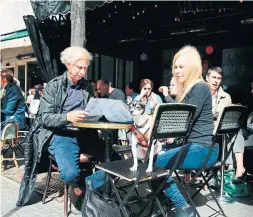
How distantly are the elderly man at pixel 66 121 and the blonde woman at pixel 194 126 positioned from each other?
97 cm

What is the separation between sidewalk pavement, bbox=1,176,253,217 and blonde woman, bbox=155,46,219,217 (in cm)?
79

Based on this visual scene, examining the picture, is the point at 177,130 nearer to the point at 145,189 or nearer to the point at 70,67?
the point at 70,67

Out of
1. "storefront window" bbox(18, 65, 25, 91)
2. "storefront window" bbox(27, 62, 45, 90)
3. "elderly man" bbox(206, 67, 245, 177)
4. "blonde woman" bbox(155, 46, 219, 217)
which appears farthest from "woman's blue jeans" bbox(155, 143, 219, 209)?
"storefront window" bbox(18, 65, 25, 91)

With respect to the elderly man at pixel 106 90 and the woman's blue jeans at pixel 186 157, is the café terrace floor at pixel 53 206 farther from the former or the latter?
the elderly man at pixel 106 90

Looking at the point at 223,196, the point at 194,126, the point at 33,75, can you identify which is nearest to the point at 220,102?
the point at 223,196

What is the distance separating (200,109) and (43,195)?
2299 mm

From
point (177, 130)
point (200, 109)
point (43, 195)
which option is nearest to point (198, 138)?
point (200, 109)

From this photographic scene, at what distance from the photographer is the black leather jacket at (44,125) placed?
3090 millimetres

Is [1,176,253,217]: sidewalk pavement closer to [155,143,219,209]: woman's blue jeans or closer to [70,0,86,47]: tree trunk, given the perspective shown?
[155,143,219,209]: woman's blue jeans

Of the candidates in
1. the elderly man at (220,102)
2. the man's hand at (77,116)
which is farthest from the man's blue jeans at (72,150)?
the elderly man at (220,102)

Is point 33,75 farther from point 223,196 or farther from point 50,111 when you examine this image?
point 223,196

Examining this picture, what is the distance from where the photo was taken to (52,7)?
521 centimetres

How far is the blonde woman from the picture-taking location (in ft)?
8.48

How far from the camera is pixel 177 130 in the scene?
86.9 inches
